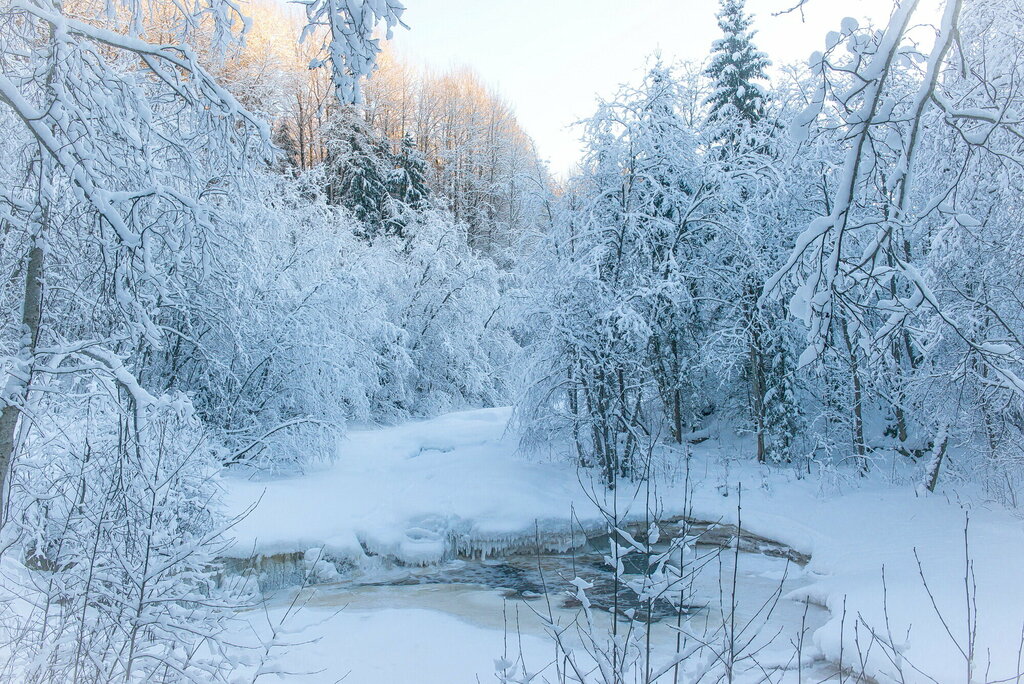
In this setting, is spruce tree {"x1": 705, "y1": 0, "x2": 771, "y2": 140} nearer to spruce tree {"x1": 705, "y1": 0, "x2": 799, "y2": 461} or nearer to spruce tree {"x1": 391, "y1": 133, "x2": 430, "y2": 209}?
spruce tree {"x1": 705, "y1": 0, "x2": 799, "y2": 461}

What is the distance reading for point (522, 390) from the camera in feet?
33.9

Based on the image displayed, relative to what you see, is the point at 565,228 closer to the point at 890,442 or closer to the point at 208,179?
the point at 890,442

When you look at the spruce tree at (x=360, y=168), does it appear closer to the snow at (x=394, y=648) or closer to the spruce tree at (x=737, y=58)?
the spruce tree at (x=737, y=58)

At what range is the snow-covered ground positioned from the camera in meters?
5.52

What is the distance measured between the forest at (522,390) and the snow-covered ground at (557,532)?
5 centimetres

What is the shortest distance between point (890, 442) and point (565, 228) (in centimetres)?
595

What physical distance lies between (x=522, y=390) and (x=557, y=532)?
7.01ft

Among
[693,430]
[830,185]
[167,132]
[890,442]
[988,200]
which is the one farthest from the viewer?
[693,430]

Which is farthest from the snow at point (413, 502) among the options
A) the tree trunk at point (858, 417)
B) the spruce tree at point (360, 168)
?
the spruce tree at point (360, 168)

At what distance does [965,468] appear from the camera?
30.3 feet

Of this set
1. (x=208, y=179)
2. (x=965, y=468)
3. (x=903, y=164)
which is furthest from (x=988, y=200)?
(x=208, y=179)

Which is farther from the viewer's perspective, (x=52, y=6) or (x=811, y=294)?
(x=52, y=6)

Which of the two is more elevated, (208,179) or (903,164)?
(208,179)

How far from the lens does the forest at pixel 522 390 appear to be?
2.98 meters
